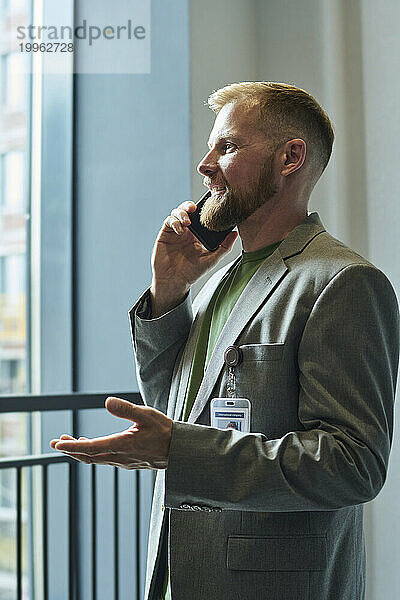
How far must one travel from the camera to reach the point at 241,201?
1.54 m

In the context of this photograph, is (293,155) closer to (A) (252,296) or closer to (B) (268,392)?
(A) (252,296)

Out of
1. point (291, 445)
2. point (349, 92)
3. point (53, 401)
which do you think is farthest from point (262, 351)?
point (349, 92)

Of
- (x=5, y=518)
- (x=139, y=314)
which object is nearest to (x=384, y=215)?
(x=139, y=314)

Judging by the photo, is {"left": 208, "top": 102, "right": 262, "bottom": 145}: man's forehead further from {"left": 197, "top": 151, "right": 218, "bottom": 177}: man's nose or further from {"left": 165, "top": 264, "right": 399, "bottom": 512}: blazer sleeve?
{"left": 165, "top": 264, "right": 399, "bottom": 512}: blazer sleeve

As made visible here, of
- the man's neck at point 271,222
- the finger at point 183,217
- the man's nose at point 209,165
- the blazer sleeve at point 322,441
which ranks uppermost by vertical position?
the man's nose at point 209,165

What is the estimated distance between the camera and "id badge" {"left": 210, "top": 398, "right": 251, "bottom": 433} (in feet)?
4.51

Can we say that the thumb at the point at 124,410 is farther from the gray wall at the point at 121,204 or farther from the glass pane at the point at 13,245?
the glass pane at the point at 13,245

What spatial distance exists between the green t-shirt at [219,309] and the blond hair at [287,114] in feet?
0.69

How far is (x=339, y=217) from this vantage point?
8.44ft

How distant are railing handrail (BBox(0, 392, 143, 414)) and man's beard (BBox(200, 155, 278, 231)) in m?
0.79

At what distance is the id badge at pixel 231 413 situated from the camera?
1.38 meters

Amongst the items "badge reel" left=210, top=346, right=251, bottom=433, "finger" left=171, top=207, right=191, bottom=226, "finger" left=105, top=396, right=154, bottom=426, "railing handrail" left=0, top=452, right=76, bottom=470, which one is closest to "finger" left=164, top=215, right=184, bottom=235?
"finger" left=171, top=207, right=191, bottom=226

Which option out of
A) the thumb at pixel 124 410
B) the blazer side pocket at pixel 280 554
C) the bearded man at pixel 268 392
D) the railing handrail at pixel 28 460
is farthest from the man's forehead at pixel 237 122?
the railing handrail at pixel 28 460

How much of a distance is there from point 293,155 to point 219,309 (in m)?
0.34
